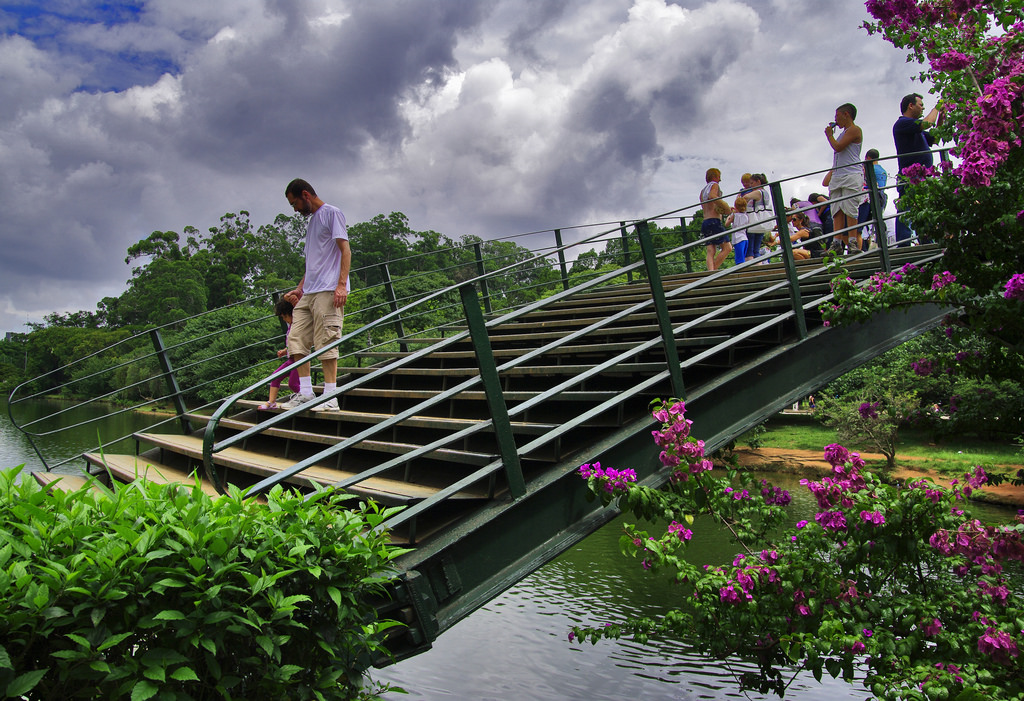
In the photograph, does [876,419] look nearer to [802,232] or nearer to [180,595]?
[802,232]

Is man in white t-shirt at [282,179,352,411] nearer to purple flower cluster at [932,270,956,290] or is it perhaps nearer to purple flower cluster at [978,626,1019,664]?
purple flower cluster at [932,270,956,290]

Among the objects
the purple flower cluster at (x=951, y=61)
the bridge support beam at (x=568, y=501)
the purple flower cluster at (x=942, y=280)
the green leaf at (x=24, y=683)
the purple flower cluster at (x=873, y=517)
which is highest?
the purple flower cluster at (x=951, y=61)

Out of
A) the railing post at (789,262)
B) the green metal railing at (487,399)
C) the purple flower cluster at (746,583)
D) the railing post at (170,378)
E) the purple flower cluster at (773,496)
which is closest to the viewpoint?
the green metal railing at (487,399)

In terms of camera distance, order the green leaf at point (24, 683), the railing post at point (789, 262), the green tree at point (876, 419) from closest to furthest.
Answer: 1. the green leaf at point (24, 683)
2. the railing post at point (789, 262)
3. the green tree at point (876, 419)

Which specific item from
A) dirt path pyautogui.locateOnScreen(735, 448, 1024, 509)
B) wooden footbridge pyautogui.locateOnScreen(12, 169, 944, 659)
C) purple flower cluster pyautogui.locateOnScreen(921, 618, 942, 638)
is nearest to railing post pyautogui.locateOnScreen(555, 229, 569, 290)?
wooden footbridge pyautogui.locateOnScreen(12, 169, 944, 659)

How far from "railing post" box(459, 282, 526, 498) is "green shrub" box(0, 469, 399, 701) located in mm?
1038

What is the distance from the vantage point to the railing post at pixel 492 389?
332cm

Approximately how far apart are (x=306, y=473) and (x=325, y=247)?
71.3 inches

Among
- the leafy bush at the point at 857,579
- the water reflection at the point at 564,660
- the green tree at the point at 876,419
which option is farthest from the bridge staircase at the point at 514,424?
the green tree at the point at 876,419

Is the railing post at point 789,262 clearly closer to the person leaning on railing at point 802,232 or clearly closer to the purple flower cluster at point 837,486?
the purple flower cluster at point 837,486

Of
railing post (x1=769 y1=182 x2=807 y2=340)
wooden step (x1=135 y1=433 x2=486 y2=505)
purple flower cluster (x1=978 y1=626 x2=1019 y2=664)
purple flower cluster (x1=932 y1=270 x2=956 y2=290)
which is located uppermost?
railing post (x1=769 y1=182 x2=807 y2=340)

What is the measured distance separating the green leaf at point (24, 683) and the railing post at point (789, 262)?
14.3 ft

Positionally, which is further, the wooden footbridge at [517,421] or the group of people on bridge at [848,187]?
the group of people on bridge at [848,187]

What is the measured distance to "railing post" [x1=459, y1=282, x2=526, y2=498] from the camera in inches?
131
